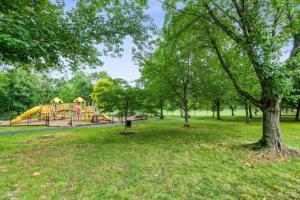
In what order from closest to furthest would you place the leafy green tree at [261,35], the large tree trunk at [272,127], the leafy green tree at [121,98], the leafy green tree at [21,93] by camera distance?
the leafy green tree at [261,35]
the large tree trunk at [272,127]
the leafy green tree at [121,98]
the leafy green tree at [21,93]

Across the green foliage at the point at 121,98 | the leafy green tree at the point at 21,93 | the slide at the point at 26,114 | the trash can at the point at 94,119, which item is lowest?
the trash can at the point at 94,119

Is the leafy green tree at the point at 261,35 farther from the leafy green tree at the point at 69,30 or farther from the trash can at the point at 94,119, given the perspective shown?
the trash can at the point at 94,119

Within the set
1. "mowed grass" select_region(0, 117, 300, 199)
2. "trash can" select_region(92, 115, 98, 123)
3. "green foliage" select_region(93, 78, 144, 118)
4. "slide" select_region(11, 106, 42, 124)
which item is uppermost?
"green foliage" select_region(93, 78, 144, 118)

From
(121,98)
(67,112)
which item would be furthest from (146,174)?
(67,112)

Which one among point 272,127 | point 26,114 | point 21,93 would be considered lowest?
point 272,127

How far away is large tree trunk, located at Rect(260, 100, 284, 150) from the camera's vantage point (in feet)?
21.8

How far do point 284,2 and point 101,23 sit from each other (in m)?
6.37

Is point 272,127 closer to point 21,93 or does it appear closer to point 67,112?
point 67,112

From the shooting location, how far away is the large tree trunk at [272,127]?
6.65 m

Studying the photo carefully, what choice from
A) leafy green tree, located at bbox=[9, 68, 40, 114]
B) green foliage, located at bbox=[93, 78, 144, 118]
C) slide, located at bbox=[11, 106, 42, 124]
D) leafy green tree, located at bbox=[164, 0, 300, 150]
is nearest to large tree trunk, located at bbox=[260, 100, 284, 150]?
leafy green tree, located at bbox=[164, 0, 300, 150]

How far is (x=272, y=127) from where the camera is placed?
22.2 ft

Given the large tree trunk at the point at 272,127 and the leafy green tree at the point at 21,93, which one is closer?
the large tree trunk at the point at 272,127

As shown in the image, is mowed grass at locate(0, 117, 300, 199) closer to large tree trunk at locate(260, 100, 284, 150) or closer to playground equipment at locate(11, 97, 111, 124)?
large tree trunk at locate(260, 100, 284, 150)

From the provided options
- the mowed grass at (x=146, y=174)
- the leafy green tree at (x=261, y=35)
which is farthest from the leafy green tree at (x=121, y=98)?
the mowed grass at (x=146, y=174)
